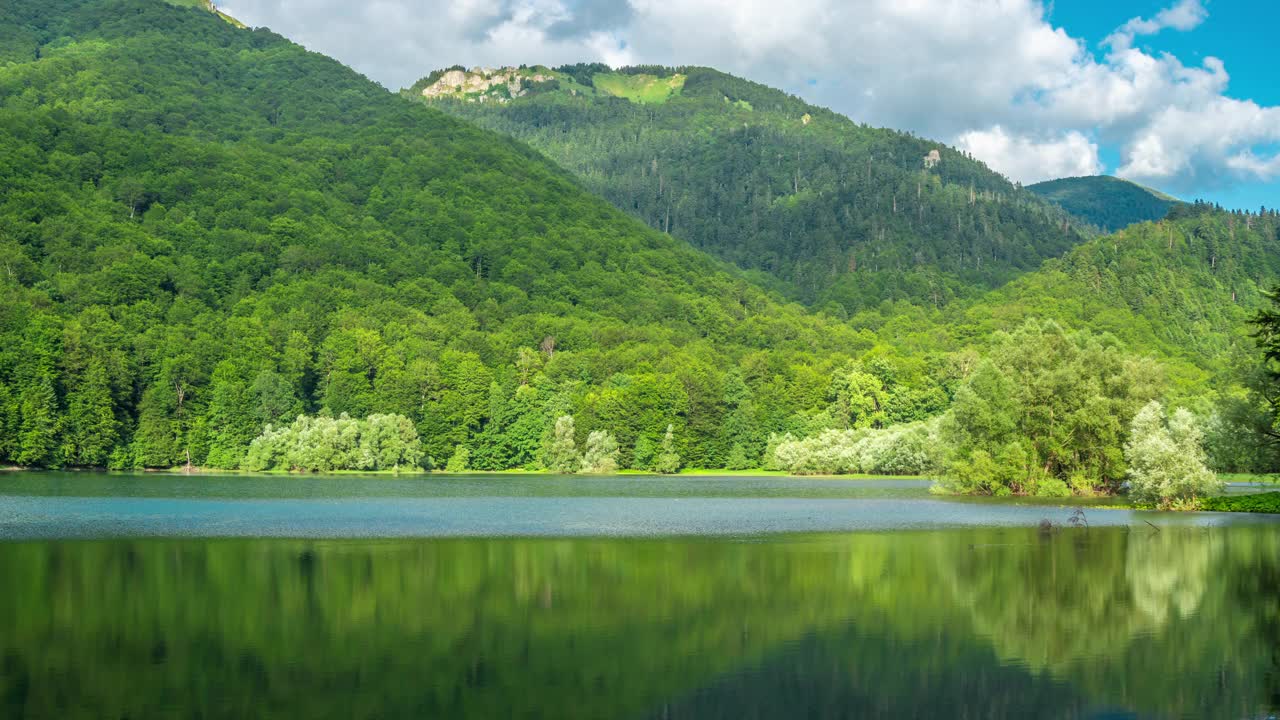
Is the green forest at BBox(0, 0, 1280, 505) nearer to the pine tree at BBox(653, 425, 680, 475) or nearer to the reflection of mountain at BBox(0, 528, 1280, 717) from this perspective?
the pine tree at BBox(653, 425, 680, 475)

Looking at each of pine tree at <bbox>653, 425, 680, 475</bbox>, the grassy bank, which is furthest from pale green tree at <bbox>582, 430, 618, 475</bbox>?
the grassy bank

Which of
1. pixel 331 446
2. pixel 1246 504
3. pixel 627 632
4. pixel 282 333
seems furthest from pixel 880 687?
pixel 282 333

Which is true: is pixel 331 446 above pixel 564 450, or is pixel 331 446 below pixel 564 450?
above

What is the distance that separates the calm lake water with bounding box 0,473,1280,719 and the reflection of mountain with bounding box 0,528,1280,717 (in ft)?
0.33

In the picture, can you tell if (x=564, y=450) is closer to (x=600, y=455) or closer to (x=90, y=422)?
(x=600, y=455)

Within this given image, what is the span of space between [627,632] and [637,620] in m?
1.66

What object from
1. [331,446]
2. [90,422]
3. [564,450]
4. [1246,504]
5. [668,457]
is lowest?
[668,457]

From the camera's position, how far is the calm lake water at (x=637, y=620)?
20703 mm

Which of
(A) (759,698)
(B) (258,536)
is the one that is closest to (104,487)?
(B) (258,536)

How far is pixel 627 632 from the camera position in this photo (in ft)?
88.0

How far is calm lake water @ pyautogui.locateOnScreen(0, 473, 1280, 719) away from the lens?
20703 mm

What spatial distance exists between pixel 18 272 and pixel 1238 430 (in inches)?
5221

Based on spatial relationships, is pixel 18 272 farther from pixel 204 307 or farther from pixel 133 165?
pixel 133 165

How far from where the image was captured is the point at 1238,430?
6506cm
